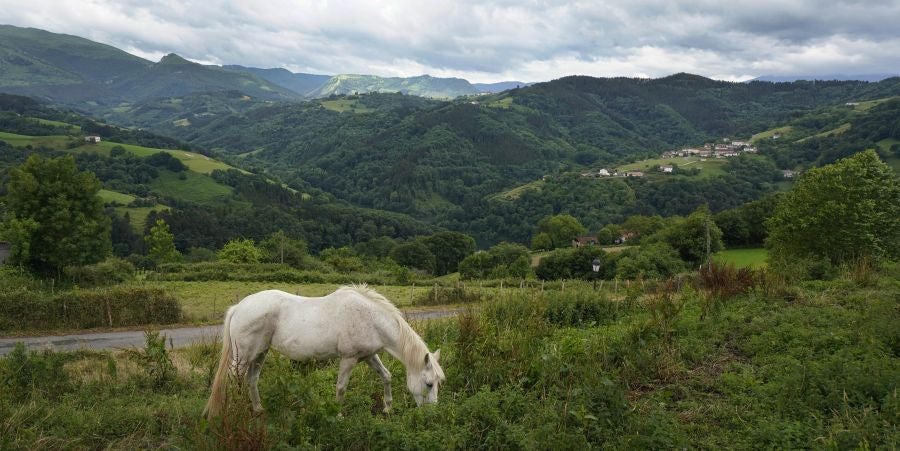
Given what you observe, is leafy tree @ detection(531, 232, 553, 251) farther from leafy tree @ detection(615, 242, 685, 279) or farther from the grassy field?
the grassy field

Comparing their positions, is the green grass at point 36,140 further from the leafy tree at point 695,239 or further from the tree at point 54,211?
the leafy tree at point 695,239

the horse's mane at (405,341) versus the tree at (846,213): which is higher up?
the horse's mane at (405,341)

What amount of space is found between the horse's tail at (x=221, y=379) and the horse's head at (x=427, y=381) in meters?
2.46

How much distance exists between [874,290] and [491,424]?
37.5 ft

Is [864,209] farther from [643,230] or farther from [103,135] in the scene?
[103,135]

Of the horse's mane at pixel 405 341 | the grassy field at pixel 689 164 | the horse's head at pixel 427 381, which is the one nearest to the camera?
the horse's head at pixel 427 381

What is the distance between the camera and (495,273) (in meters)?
59.1

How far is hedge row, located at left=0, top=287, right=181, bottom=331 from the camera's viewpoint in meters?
19.8

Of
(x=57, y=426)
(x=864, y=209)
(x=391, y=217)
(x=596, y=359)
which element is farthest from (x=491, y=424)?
(x=391, y=217)

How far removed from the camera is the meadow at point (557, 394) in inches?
217

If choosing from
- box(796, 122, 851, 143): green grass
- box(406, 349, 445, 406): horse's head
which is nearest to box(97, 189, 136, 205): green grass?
box(406, 349, 445, 406): horse's head

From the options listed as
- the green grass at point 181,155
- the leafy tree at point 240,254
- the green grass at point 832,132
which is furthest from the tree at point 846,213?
the green grass at point 832,132

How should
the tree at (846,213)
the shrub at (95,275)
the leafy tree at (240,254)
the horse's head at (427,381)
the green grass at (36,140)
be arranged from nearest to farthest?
Result: 1. the horse's head at (427,381)
2. the tree at (846,213)
3. the shrub at (95,275)
4. the leafy tree at (240,254)
5. the green grass at (36,140)

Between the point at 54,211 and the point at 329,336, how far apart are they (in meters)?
33.9
